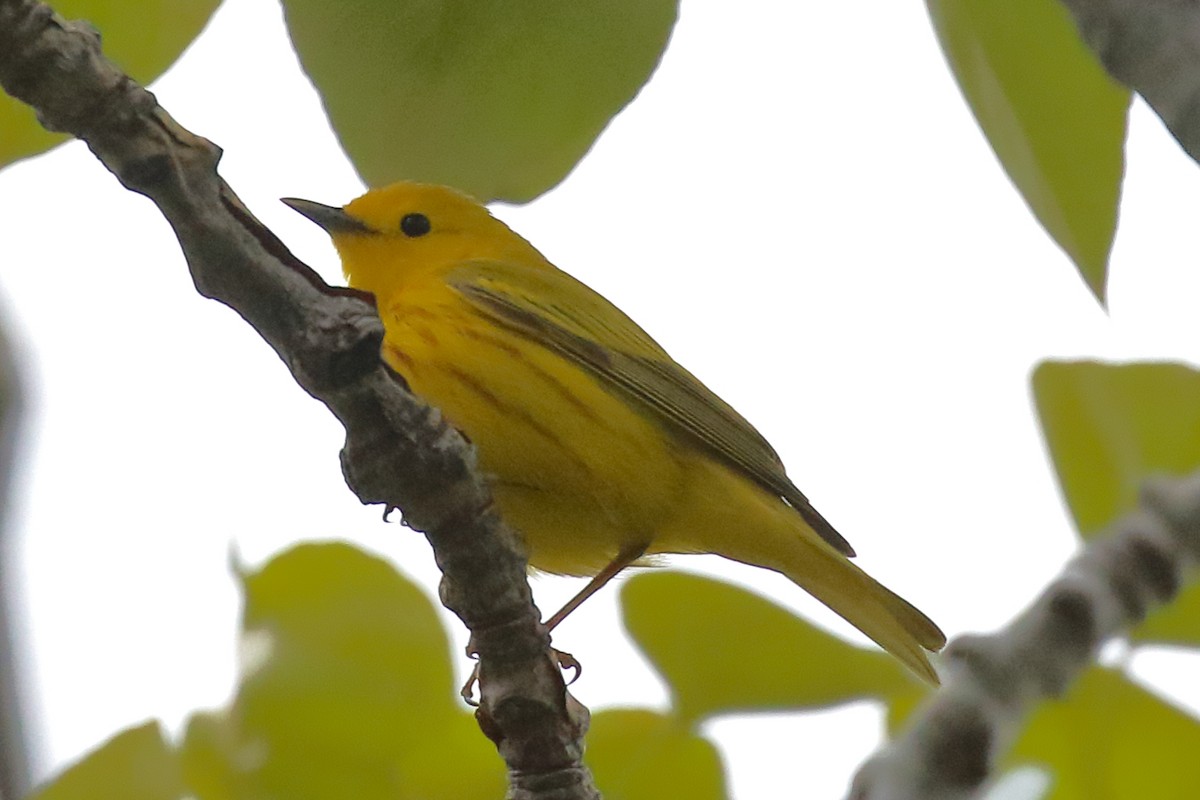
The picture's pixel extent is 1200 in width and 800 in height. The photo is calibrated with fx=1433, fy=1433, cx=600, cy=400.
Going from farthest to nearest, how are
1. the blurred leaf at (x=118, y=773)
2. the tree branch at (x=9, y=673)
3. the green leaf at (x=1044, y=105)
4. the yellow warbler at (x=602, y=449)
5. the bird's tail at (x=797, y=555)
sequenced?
the bird's tail at (x=797, y=555)
the yellow warbler at (x=602, y=449)
the blurred leaf at (x=118, y=773)
the green leaf at (x=1044, y=105)
the tree branch at (x=9, y=673)

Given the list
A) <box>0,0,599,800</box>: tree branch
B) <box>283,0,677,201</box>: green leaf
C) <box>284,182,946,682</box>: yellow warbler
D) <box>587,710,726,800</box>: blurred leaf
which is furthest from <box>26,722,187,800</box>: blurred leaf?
<box>284,182,946,682</box>: yellow warbler

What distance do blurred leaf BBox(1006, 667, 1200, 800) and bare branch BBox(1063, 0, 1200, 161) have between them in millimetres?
912

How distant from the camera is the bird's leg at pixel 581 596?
1990 mm

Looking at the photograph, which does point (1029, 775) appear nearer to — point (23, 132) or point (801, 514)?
point (801, 514)

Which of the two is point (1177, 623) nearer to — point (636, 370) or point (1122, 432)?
point (1122, 432)

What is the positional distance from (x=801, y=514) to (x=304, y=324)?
4.88ft

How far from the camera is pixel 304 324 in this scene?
1275 mm

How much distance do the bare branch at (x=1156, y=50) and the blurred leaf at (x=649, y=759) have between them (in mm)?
974

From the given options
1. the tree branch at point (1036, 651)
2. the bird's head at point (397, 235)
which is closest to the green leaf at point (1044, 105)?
the tree branch at point (1036, 651)

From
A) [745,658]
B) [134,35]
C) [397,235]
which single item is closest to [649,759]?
[745,658]

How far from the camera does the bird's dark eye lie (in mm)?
3273

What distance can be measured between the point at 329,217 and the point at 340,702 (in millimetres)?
1867

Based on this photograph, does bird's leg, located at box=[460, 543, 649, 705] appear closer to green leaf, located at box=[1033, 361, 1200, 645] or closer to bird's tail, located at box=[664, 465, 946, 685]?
bird's tail, located at box=[664, 465, 946, 685]

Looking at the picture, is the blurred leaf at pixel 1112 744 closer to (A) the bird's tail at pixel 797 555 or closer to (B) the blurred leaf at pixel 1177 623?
(B) the blurred leaf at pixel 1177 623
